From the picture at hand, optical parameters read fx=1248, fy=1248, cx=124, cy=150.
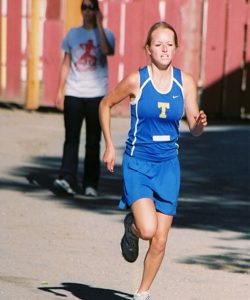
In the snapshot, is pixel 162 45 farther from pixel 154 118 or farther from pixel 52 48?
pixel 52 48

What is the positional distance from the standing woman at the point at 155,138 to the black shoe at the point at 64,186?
470cm

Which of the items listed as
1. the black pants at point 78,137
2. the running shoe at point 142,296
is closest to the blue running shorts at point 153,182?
the running shoe at point 142,296

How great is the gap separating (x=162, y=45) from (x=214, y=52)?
37.1ft

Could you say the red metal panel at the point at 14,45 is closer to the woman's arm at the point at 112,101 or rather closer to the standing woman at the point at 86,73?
the standing woman at the point at 86,73

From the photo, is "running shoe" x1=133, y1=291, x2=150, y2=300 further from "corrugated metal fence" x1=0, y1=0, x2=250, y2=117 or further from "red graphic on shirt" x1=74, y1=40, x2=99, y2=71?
"corrugated metal fence" x1=0, y1=0, x2=250, y2=117

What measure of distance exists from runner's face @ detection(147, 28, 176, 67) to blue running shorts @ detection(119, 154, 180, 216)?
25.1 inches

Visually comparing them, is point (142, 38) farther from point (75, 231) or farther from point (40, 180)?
point (75, 231)

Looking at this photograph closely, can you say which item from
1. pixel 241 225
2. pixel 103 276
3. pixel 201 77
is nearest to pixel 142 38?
pixel 201 77

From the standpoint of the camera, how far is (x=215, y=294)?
27.4 feet

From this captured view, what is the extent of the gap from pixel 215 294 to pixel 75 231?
257 cm

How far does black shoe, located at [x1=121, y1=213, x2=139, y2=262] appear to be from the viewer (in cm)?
789

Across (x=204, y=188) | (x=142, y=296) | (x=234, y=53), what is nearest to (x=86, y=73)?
(x=204, y=188)

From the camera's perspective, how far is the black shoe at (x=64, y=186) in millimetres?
12555

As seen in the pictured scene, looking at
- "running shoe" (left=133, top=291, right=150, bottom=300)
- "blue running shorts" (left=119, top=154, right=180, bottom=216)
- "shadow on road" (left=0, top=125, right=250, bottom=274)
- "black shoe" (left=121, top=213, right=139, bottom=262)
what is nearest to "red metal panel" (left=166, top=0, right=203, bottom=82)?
"shadow on road" (left=0, top=125, right=250, bottom=274)
